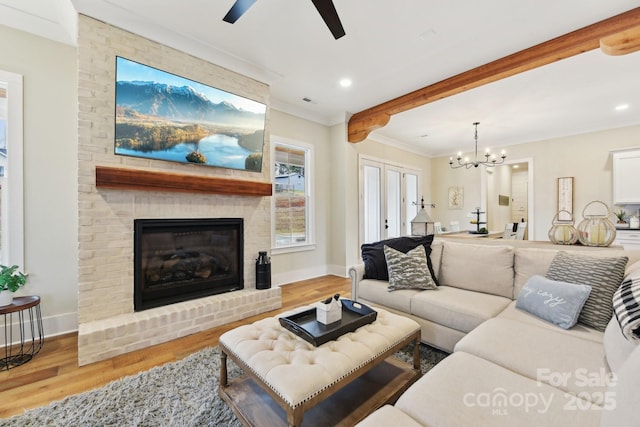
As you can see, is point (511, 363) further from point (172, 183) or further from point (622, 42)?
point (622, 42)

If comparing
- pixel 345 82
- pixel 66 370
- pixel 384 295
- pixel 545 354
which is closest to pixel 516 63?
pixel 345 82

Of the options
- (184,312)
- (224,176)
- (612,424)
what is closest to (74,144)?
(224,176)

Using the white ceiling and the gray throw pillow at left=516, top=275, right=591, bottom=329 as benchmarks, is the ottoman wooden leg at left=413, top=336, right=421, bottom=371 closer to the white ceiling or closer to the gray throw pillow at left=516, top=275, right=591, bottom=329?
the gray throw pillow at left=516, top=275, right=591, bottom=329

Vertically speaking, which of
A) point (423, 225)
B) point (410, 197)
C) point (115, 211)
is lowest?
point (423, 225)

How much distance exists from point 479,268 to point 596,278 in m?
0.75

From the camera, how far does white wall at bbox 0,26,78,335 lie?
93.2 inches

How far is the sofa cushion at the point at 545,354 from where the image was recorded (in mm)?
1146

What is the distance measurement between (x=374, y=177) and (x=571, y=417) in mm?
4889

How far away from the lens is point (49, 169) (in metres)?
2.46

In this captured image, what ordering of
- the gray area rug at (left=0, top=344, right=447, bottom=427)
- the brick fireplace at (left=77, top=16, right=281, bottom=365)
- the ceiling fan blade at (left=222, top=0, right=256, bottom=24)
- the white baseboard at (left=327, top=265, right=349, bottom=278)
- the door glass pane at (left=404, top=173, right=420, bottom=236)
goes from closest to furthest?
the gray area rug at (left=0, top=344, right=447, bottom=427) < the ceiling fan blade at (left=222, top=0, right=256, bottom=24) < the brick fireplace at (left=77, top=16, right=281, bottom=365) < the white baseboard at (left=327, top=265, right=349, bottom=278) < the door glass pane at (left=404, top=173, right=420, bottom=236)

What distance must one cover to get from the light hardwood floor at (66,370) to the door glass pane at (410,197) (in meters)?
5.00

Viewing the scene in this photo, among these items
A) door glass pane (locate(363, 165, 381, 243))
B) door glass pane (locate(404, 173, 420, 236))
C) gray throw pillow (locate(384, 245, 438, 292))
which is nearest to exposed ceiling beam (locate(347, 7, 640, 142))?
door glass pane (locate(363, 165, 381, 243))

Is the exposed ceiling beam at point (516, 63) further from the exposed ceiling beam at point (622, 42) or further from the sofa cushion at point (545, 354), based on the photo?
the sofa cushion at point (545, 354)

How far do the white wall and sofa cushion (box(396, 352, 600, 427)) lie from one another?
3119 millimetres
